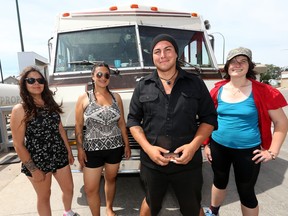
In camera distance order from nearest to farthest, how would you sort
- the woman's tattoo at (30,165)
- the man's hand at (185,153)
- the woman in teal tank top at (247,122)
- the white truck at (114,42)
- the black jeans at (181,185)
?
the man's hand at (185,153) → the black jeans at (181,185) → the woman in teal tank top at (247,122) → the woman's tattoo at (30,165) → the white truck at (114,42)

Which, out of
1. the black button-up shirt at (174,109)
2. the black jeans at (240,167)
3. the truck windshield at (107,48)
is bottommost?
the black jeans at (240,167)

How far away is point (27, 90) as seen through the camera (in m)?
2.54

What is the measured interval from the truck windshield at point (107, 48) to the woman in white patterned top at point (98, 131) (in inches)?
47.3

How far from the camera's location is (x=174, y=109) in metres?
2.01

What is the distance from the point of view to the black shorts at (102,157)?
2758 mm

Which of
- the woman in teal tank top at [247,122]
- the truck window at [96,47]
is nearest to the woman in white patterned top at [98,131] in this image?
the woman in teal tank top at [247,122]

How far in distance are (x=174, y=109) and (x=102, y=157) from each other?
4.06ft

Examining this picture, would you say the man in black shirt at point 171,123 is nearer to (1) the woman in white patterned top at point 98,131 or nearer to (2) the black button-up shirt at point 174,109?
(2) the black button-up shirt at point 174,109

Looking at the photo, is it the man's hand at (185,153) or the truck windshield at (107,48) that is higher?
the truck windshield at (107,48)

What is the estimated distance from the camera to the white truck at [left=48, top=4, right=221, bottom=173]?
3855 millimetres

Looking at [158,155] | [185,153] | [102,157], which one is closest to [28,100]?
[102,157]

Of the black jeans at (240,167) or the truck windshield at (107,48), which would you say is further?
the truck windshield at (107,48)

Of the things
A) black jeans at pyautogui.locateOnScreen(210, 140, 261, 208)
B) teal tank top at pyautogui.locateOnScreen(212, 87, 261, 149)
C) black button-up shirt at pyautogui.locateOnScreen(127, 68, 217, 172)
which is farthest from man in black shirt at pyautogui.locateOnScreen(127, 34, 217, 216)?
black jeans at pyautogui.locateOnScreen(210, 140, 261, 208)

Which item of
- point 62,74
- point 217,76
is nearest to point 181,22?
point 217,76
